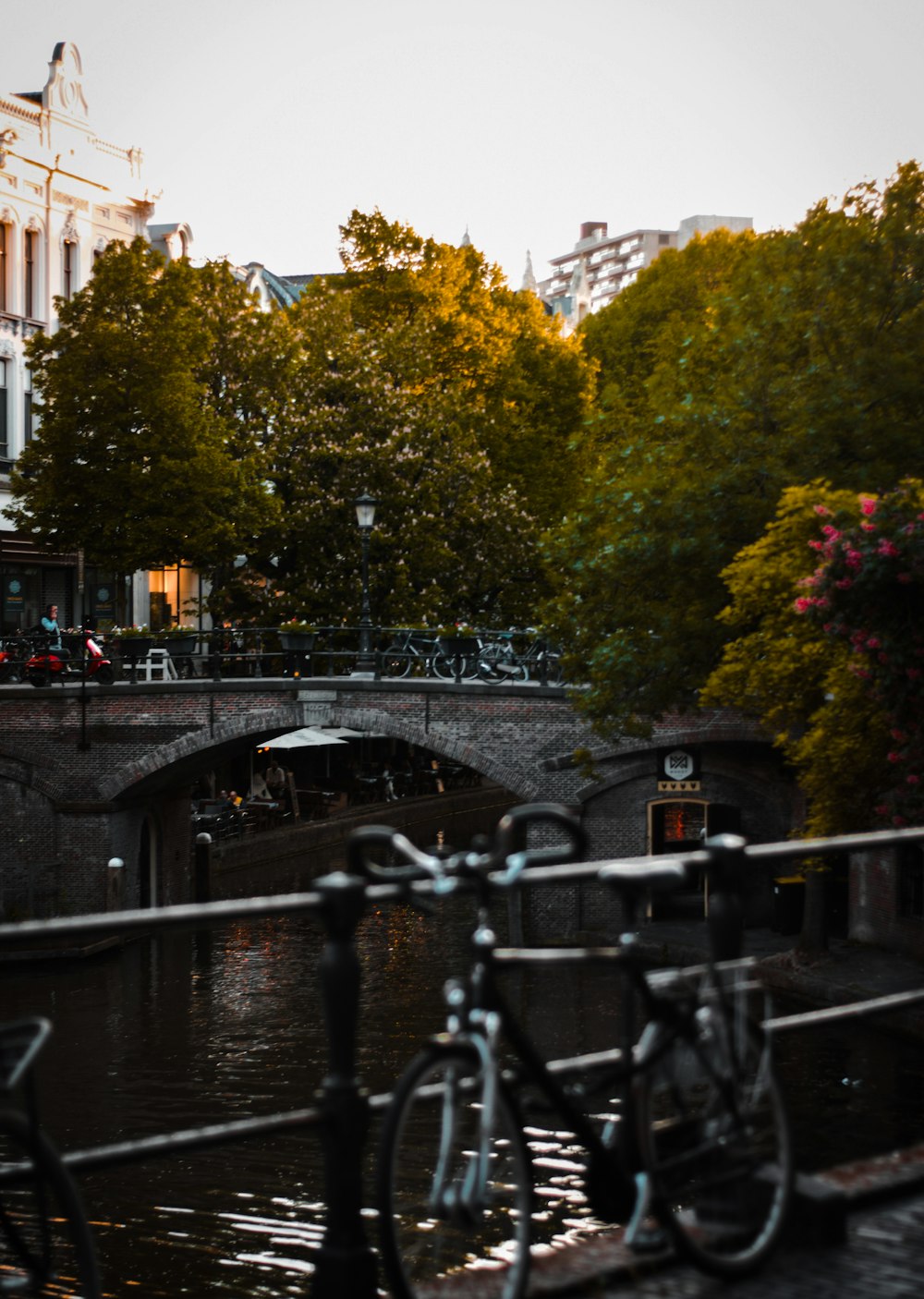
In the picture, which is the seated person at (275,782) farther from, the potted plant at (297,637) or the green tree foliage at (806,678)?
the green tree foliage at (806,678)

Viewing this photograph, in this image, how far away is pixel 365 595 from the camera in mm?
30625

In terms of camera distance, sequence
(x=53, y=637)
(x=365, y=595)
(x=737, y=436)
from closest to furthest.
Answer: (x=737, y=436), (x=365, y=595), (x=53, y=637)

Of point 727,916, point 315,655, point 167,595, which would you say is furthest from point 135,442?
point 727,916

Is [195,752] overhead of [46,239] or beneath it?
beneath

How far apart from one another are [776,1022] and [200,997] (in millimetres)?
22777

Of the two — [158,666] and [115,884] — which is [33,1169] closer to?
[115,884]

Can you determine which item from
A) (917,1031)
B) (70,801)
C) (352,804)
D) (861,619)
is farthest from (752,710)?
(352,804)

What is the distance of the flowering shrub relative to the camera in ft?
55.2

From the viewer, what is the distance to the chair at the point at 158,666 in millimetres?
33594

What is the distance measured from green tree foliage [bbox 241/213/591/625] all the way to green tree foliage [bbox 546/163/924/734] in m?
10.3

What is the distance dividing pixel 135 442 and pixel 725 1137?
3203 cm

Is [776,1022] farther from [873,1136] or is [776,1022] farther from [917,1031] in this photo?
[917,1031]

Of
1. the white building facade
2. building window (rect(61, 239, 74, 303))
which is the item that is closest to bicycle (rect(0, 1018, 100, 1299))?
the white building facade

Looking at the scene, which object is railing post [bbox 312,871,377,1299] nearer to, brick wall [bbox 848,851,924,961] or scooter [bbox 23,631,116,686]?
brick wall [bbox 848,851,924,961]
